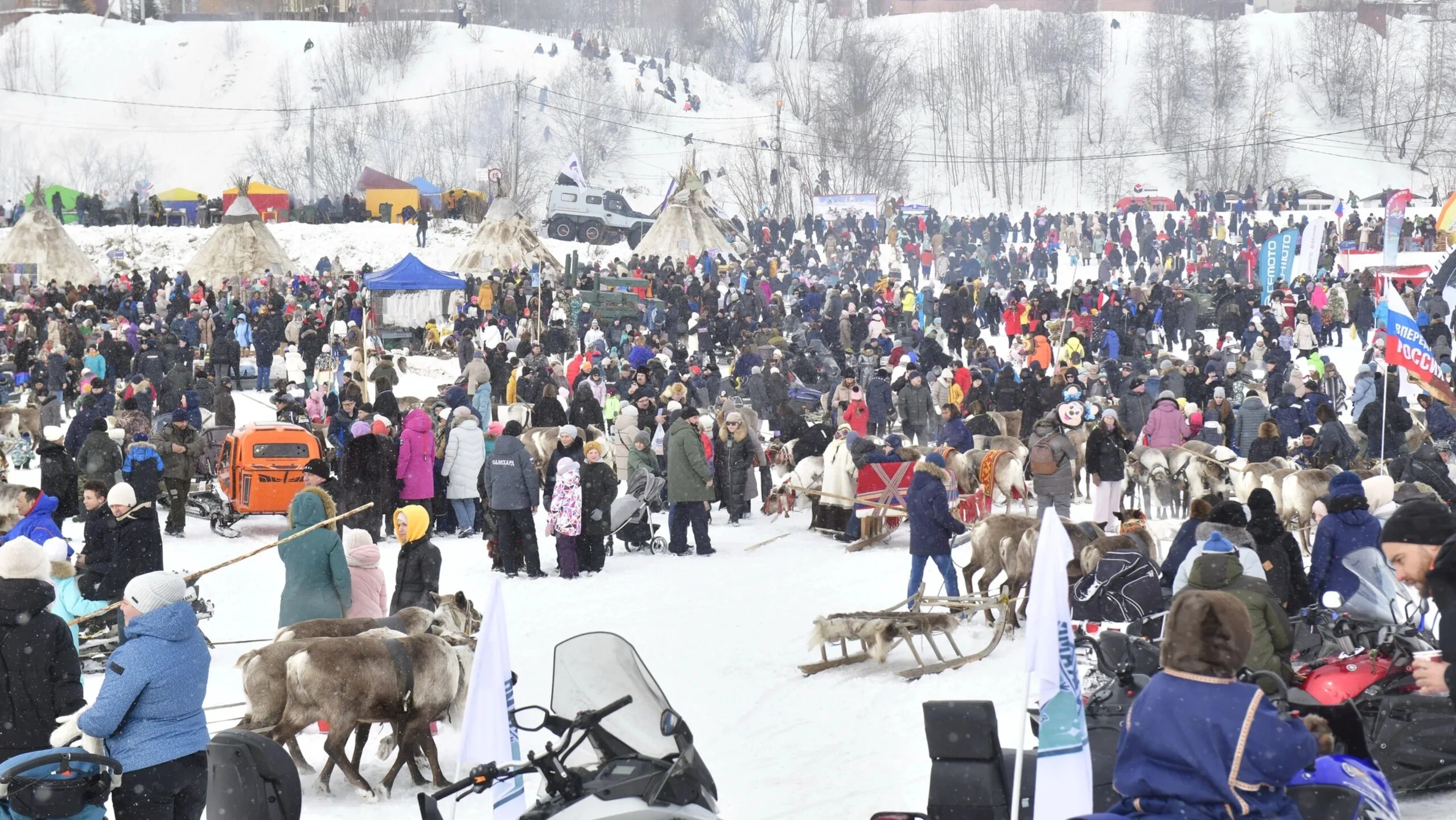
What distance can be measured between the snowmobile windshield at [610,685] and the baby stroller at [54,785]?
144 cm

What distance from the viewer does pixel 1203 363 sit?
63.4ft

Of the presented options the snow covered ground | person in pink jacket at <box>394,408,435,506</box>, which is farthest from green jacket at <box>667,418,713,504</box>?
person in pink jacket at <box>394,408,435,506</box>

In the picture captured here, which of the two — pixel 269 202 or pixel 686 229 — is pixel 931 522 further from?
pixel 269 202

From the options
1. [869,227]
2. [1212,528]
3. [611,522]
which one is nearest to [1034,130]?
[869,227]

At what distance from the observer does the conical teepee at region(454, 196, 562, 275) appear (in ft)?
116

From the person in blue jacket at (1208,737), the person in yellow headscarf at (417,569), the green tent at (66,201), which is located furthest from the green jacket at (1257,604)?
the green tent at (66,201)

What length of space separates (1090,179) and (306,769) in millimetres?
58491

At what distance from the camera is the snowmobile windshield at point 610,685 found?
425cm

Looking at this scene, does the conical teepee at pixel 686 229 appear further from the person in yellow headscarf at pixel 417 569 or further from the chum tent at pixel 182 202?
the person in yellow headscarf at pixel 417 569

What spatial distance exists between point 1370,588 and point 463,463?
28.0 ft

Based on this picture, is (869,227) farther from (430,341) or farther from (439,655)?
(439,655)

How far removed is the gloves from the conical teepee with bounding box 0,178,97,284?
33.7 m

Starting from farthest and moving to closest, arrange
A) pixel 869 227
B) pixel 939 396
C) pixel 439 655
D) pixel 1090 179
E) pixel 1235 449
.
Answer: pixel 1090 179 < pixel 869 227 < pixel 939 396 < pixel 1235 449 < pixel 439 655

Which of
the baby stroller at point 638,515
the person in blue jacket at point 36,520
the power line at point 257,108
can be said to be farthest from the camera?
the power line at point 257,108
